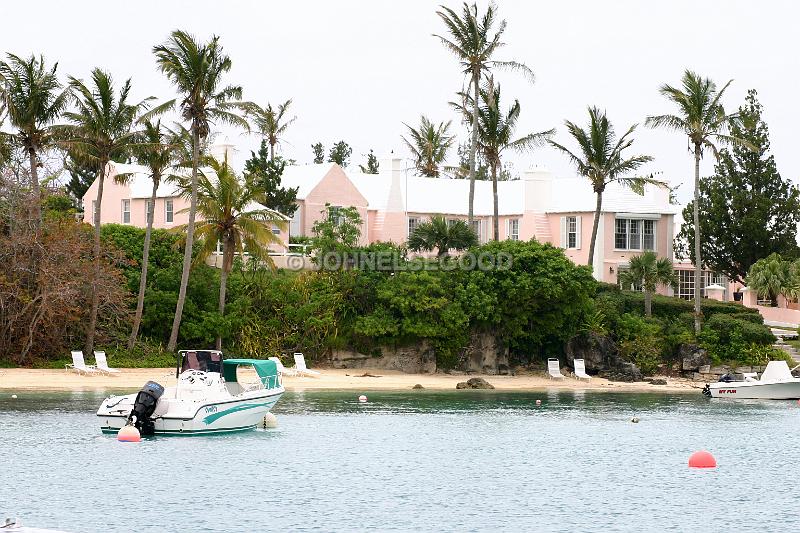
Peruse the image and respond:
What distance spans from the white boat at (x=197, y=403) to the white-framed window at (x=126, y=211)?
115ft

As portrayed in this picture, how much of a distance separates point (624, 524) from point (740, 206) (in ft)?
177

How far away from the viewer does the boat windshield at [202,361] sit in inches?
1401

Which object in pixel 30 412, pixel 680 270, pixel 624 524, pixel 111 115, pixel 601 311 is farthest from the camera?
pixel 680 270

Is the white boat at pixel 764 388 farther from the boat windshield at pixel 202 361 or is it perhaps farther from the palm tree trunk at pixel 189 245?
the boat windshield at pixel 202 361

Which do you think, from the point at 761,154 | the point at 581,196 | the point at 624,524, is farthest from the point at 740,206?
the point at 624,524

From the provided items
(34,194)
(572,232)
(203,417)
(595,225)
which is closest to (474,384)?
(595,225)

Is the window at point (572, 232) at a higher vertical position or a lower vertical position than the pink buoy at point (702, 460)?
higher

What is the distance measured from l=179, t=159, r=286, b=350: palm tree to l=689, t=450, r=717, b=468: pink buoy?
81.4 ft

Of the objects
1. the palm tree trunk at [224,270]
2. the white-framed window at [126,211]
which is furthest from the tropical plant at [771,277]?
the white-framed window at [126,211]

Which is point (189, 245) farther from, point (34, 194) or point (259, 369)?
point (259, 369)

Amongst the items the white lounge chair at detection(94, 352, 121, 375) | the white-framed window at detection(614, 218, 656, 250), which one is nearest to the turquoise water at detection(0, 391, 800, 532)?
the white lounge chair at detection(94, 352, 121, 375)

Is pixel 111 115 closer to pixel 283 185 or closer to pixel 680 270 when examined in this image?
pixel 283 185

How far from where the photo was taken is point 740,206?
75.8 metres

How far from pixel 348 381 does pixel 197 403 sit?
19.4m
